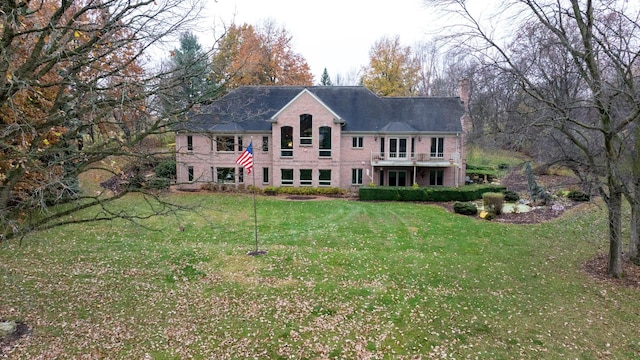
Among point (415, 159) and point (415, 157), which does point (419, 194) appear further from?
point (415, 157)

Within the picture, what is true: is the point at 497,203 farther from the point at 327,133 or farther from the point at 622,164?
the point at 327,133

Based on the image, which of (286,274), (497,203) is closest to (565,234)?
(497,203)

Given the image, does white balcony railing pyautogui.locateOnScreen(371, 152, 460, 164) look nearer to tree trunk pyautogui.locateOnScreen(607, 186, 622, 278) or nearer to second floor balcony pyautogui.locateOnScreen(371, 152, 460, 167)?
second floor balcony pyautogui.locateOnScreen(371, 152, 460, 167)

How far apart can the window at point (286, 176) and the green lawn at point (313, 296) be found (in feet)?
40.8

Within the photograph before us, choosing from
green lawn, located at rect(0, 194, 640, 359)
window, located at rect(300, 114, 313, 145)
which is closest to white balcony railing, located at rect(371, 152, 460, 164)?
window, located at rect(300, 114, 313, 145)

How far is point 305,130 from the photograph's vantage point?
28250mm

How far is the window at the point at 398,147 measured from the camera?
94.2 ft

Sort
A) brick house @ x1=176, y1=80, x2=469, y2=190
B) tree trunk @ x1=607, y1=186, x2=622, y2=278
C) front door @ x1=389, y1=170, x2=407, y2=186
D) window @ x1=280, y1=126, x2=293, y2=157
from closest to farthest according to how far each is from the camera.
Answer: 1. tree trunk @ x1=607, y1=186, x2=622, y2=278
2. brick house @ x1=176, y1=80, x2=469, y2=190
3. window @ x1=280, y1=126, x2=293, y2=157
4. front door @ x1=389, y1=170, x2=407, y2=186

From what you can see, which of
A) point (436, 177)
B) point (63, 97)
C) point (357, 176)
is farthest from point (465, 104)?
point (63, 97)

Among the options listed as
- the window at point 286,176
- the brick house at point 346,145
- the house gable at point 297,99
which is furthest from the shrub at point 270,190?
the house gable at point 297,99

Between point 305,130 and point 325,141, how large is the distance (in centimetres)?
175

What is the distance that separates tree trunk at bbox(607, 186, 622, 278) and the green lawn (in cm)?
105

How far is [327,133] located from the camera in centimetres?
2828

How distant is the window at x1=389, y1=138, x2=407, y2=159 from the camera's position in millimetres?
28719
